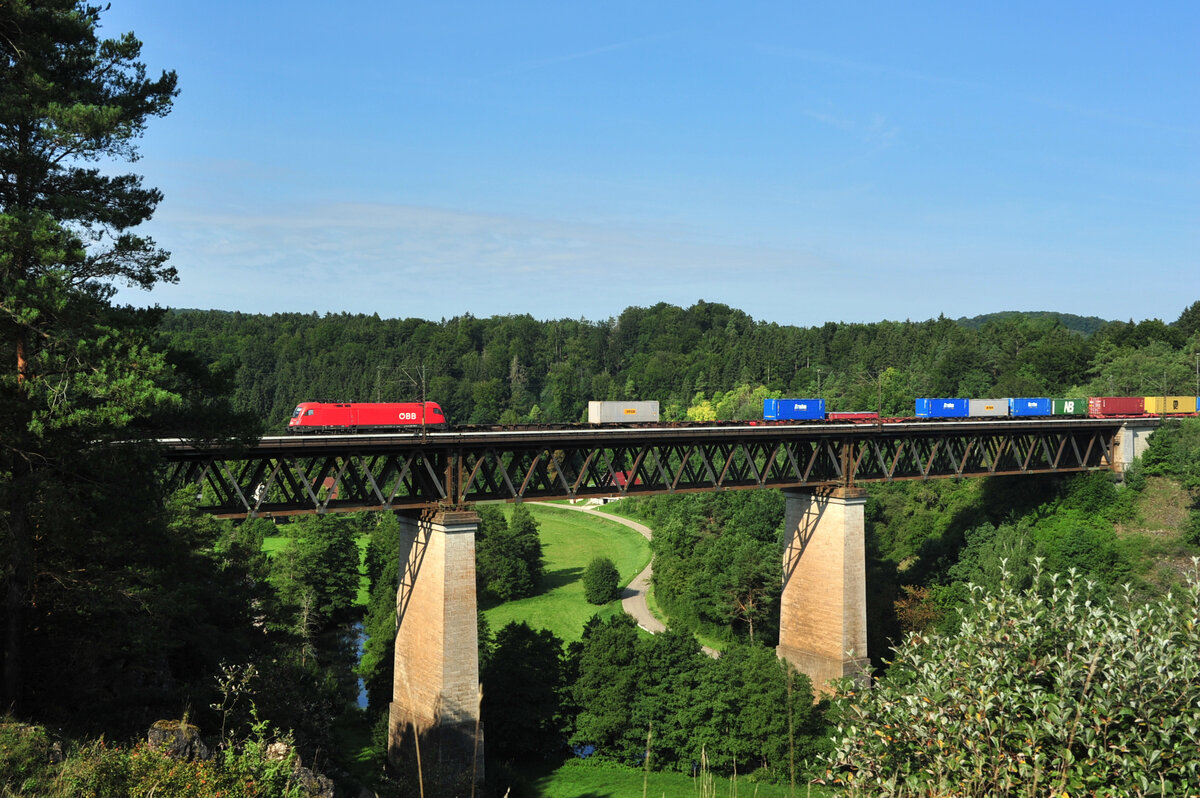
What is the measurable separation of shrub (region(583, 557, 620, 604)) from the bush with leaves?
70319mm

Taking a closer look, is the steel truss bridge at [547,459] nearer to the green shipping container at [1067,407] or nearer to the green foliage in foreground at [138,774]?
the green shipping container at [1067,407]

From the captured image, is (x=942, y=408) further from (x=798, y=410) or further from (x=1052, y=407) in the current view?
(x=798, y=410)

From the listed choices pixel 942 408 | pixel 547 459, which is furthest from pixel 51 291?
pixel 942 408

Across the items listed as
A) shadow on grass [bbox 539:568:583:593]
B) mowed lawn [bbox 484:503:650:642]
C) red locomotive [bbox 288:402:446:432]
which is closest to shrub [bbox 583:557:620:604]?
mowed lawn [bbox 484:503:650:642]

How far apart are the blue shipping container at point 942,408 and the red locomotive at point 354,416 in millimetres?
40406

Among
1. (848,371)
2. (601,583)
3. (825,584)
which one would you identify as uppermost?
(848,371)

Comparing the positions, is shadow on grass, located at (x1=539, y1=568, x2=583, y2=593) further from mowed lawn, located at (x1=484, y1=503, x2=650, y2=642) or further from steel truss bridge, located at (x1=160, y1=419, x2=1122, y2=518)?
steel truss bridge, located at (x1=160, y1=419, x2=1122, y2=518)

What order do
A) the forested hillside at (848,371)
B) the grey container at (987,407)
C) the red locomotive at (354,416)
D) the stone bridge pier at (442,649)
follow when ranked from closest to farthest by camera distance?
the stone bridge pier at (442,649)
the red locomotive at (354,416)
the grey container at (987,407)
the forested hillside at (848,371)

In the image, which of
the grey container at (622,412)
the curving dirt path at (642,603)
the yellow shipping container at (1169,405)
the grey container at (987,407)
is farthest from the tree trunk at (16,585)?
the yellow shipping container at (1169,405)

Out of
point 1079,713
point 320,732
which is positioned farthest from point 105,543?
point 1079,713

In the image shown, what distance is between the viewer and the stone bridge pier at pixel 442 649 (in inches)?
1453

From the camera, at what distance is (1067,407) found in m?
75.1

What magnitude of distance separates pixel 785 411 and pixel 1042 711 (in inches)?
2036

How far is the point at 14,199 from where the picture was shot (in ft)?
72.1
